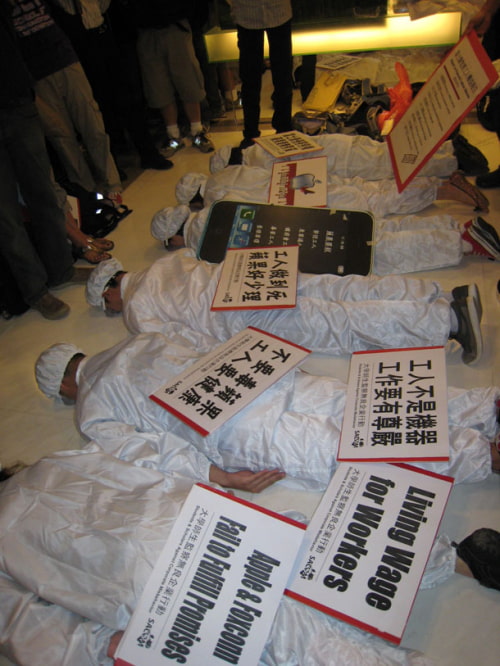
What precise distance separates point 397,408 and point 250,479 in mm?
415

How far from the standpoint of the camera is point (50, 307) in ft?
6.53

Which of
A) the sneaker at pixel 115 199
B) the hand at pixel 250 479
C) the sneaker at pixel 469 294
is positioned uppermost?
the sneaker at pixel 469 294

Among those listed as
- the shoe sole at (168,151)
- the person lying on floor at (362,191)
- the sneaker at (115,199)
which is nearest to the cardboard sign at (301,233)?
the person lying on floor at (362,191)

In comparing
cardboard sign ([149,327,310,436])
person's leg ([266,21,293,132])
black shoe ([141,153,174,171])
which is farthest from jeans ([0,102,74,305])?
person's leg ([266,21,293,132])

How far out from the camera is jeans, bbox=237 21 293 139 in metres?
2.40

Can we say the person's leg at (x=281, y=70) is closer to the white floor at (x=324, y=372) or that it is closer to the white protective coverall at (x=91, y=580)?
the white floor at (x=324, y=372)

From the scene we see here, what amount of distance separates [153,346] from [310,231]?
800 millimetres

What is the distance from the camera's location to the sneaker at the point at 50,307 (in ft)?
6.54

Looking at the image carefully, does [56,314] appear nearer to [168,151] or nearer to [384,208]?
[384,208]

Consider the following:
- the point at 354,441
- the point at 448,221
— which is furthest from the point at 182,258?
the point at 448,221

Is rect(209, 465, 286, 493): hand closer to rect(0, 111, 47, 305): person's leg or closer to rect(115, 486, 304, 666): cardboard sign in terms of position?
rect(115, 486, 304, 666): cardboard sign

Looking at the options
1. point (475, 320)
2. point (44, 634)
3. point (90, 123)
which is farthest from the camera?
point (90, 123)

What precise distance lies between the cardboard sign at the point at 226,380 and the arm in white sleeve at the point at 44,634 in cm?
46

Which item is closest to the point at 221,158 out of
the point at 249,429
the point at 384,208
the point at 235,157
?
the point at 235,157
